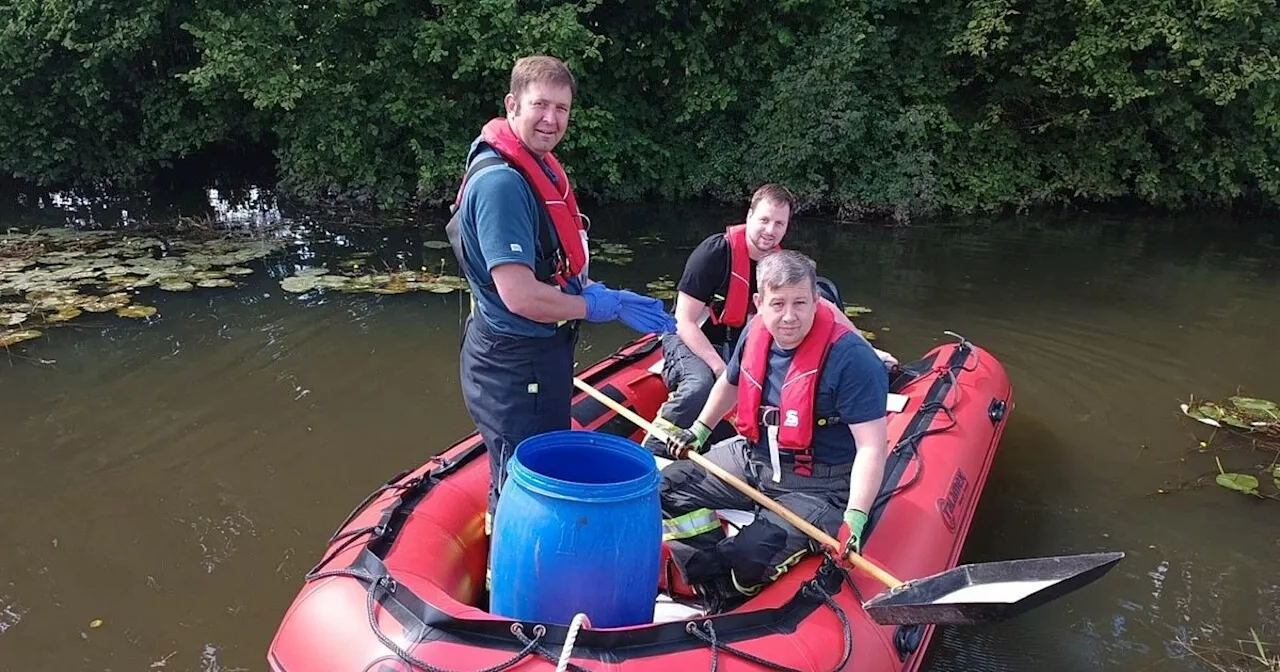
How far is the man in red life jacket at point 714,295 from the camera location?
371 cm

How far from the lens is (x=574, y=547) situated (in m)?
2.10

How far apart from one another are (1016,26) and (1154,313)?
16.8 feet

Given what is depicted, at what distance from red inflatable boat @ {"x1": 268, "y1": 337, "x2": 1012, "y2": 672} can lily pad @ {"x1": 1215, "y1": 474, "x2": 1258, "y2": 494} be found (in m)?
1.34

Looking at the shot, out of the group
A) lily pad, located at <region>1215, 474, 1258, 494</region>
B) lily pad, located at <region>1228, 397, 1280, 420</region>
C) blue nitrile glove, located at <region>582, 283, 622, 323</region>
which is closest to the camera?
blue nitrile glove, located at <region>582, 283, 622, 323</region>

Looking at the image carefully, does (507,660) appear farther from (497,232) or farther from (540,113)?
(540,113)

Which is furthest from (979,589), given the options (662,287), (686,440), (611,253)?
(611,253)

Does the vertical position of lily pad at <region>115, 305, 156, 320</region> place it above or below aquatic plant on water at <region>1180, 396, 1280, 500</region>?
above

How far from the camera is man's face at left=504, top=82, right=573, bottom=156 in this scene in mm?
2311

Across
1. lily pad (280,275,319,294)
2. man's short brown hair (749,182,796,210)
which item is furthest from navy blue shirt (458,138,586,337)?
lily pad (280,275,319,294)

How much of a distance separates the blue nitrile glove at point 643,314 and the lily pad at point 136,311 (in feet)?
14.7

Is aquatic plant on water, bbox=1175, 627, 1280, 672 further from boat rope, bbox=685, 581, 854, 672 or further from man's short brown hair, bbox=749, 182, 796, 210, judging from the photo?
man's short brown hair, bbox=749, 182, 796, 210

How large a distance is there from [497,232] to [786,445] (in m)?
1.14

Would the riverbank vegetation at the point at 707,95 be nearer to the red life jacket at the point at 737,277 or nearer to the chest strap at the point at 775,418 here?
the red life jacket at the point at 737,277

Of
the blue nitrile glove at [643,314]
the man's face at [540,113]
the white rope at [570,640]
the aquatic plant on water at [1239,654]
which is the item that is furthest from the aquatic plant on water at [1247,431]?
the man's face at [540,113]
